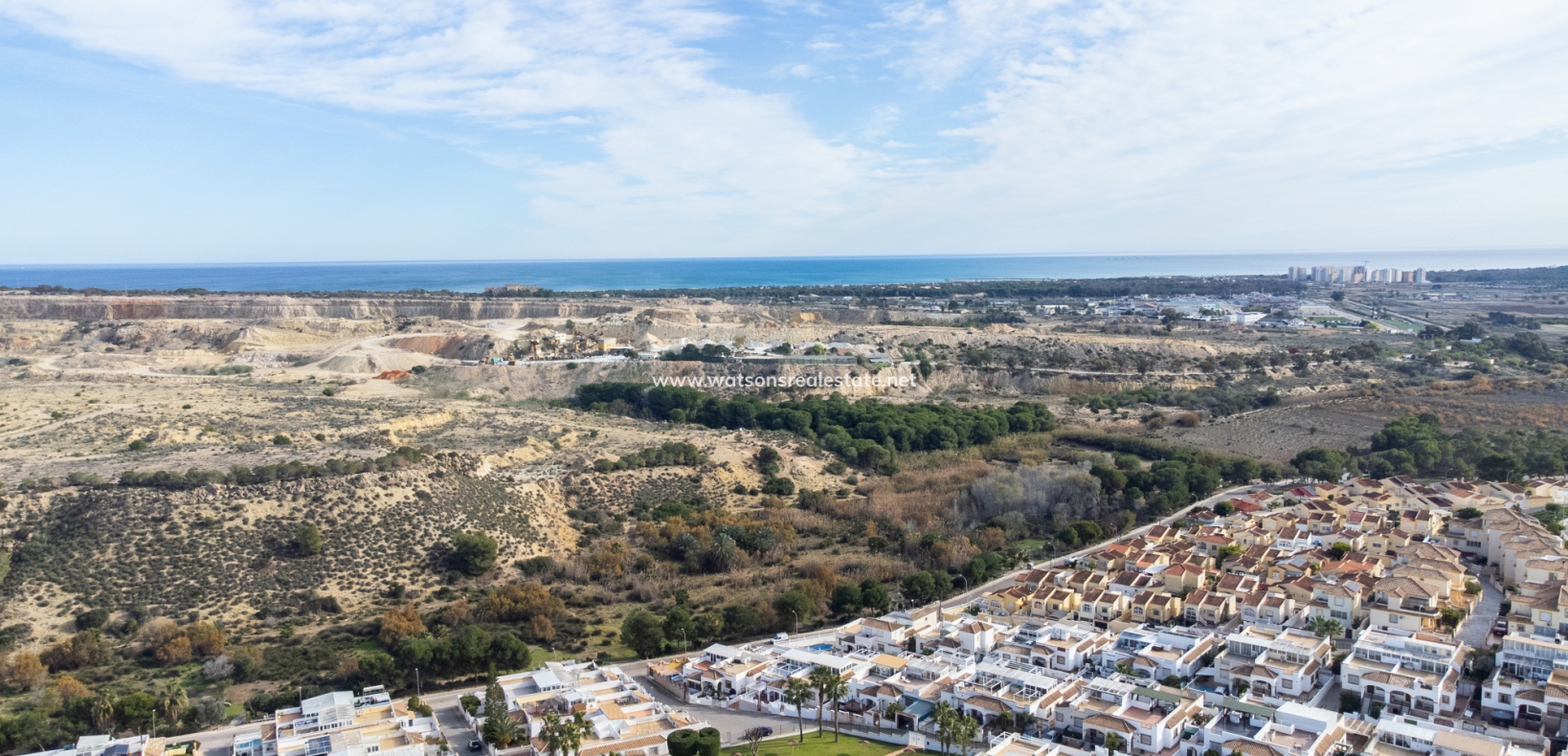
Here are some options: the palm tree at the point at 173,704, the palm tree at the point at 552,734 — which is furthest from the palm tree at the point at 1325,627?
the palm tree at the point at 173,704

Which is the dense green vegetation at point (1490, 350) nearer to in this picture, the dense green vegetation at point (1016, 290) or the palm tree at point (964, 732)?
the dense green vegetation at point (1016, 290)

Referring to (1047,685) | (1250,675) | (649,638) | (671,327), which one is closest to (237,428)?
(649,638)

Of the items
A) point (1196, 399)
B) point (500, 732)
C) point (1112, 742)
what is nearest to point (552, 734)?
point (500, 732)

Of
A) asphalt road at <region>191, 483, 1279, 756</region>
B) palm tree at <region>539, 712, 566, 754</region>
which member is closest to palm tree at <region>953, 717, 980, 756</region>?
asphalt road at <region>191, 483, 1279, 756</region>

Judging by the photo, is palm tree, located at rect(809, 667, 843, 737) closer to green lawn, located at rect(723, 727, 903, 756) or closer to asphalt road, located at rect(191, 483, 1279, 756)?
asphalt road, located at rect(191, 483, 1279, 756)

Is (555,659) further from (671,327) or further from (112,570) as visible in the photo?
(671,327)

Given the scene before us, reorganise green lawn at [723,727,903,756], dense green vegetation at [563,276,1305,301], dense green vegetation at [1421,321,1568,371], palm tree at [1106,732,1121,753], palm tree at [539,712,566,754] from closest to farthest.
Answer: palm tree at [539,712,566,754] < palm tree at [1106,732,1121,753] < green lawn at [723,727,903,756] < dense green vegetation at [1421,321,1568,371] < dense green vegetation at [563,276,1305,301]
